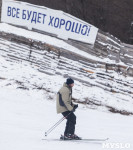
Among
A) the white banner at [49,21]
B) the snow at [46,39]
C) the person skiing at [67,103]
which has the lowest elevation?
the person skiing at [67,103]

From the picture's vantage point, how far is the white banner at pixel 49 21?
11344mm

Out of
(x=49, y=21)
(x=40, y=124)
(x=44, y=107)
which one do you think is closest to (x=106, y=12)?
(x=49, y=21)

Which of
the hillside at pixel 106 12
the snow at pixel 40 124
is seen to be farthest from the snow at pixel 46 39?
the snow at pixel 40 124

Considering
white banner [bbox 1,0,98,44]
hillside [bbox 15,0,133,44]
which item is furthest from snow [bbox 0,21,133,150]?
hillside [bbox 15,0,133,44]

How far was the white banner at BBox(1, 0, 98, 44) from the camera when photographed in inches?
447

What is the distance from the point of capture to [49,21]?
1162 centimetres

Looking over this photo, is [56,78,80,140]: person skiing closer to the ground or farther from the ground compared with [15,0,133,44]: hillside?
closer to the ground

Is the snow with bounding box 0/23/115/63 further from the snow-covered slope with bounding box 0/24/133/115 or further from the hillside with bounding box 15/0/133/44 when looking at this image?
the hillside with bounding box 15/0/133/44

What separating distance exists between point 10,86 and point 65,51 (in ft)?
9.68

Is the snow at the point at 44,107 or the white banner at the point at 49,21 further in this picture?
the white banner at the point at 49,21

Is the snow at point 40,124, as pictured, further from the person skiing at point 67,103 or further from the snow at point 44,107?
the person skiing at point 67,103

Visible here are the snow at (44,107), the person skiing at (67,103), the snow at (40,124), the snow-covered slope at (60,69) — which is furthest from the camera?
the snow-covered slope at (60,69)

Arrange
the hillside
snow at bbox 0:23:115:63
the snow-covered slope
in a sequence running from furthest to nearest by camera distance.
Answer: the hillside → snow at bbox 0:23:115:63 → the snow-covered slope

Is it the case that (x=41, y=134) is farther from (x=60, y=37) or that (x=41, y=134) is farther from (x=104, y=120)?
(x=60, y=37)
